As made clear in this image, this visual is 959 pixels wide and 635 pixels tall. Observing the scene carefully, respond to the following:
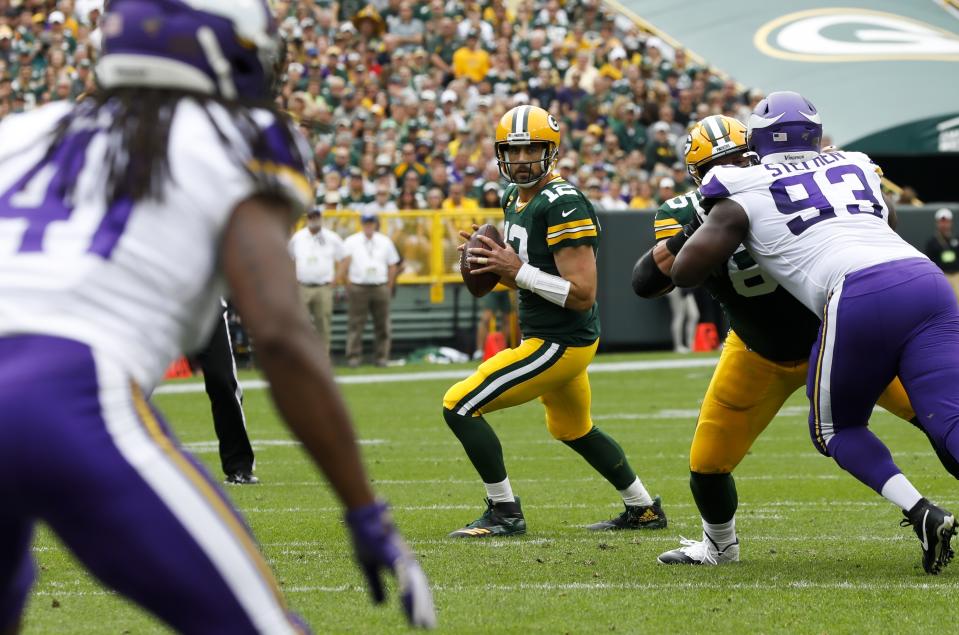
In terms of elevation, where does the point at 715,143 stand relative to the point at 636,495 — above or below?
above

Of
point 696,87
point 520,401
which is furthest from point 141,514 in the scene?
point 696,87

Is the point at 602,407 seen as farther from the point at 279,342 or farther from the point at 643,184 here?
the point at 279,342

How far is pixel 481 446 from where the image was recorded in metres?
6.25

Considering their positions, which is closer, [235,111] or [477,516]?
[235,111]

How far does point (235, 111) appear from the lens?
89.0 inches

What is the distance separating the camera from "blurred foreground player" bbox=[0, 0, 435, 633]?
6.84 feet

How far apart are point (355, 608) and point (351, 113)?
14.2m

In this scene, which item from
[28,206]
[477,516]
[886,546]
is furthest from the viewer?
[477,516]

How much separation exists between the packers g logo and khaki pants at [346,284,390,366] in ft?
38.4

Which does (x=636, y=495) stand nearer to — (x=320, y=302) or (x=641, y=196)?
(x=320, y=302)

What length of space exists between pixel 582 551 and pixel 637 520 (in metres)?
0.75

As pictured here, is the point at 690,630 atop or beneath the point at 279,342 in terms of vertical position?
beneath

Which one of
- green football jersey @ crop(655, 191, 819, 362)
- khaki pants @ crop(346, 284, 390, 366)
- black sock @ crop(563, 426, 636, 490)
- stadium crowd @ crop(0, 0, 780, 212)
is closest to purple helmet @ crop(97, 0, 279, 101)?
green football jersey @ crop(655, 191, 819, 362)

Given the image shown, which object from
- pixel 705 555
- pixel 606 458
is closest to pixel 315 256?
pixel 606 458
